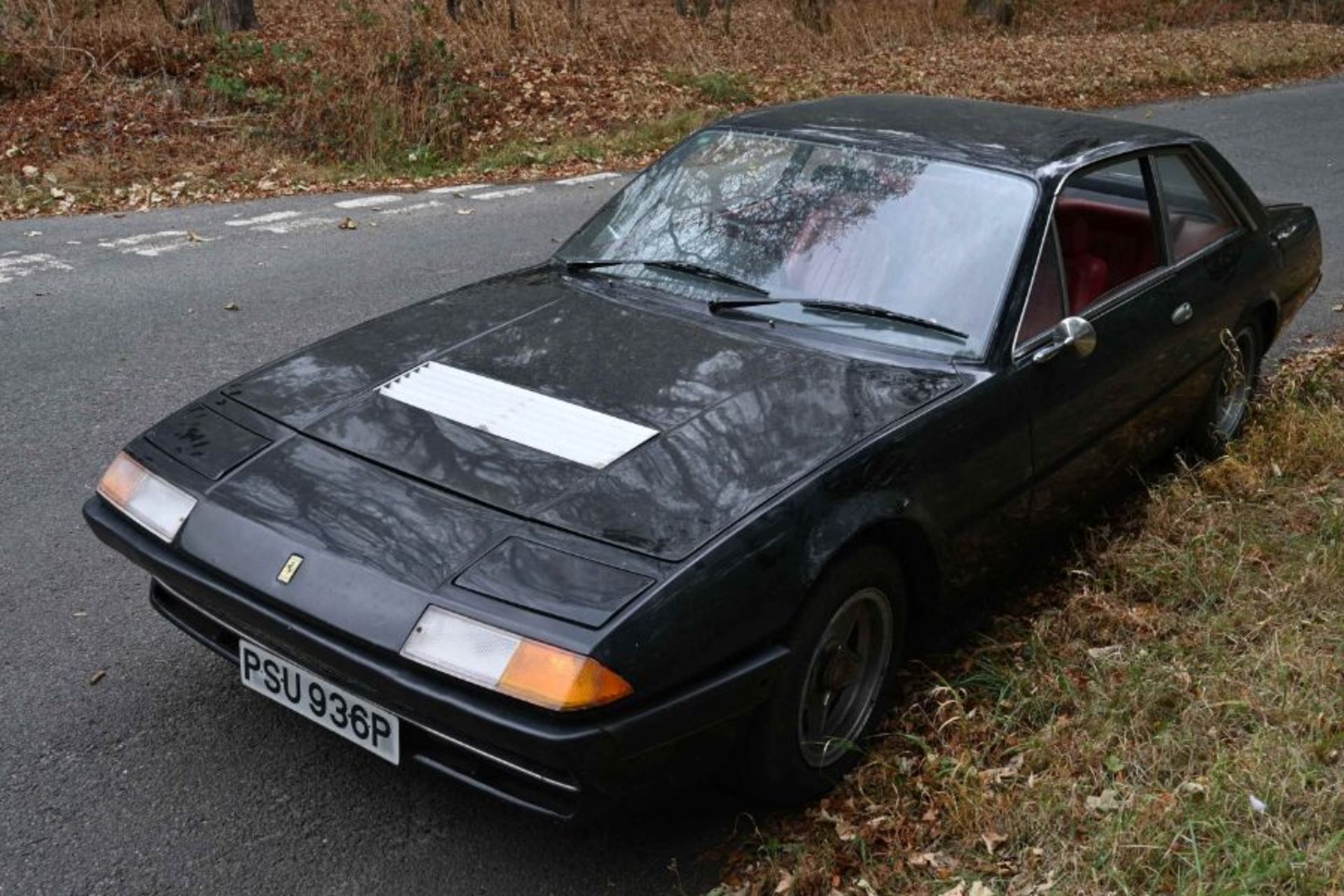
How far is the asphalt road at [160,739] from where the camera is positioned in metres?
2.86

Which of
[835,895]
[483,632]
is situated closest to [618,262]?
[483,632]

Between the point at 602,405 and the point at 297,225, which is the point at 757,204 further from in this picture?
the point at 297,225

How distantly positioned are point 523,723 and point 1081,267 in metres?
2.52

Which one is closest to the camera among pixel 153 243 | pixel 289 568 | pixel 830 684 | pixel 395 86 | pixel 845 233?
pixel 289 568

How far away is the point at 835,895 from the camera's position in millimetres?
2781

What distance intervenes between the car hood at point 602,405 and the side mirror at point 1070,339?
1.30 feet

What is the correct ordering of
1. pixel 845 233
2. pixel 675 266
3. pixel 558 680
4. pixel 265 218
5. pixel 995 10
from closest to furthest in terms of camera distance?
pixel 558 680 → pixel 845 233 → pixel 675 266 → pixel 265 218 → pixel 995 10

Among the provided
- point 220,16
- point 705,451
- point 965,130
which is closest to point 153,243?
point 965,130

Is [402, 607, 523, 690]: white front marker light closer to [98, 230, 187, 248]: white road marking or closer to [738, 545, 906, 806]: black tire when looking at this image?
[738, 545, 906, 806]: black tire

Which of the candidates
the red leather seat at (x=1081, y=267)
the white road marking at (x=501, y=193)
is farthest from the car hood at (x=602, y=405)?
the white road marking at (x=501, y=193)

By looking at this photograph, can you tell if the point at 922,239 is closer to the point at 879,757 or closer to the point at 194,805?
the point at 879,757

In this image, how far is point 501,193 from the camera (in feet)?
31.6

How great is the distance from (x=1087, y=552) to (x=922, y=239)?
48.4 inches

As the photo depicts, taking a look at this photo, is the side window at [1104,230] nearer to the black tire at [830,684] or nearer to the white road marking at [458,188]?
the black tire at [830,684]
